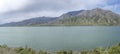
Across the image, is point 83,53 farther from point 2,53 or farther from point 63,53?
point 2,53

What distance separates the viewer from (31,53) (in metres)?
31.3

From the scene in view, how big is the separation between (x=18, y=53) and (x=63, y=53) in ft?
19.8

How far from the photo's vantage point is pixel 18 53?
1196 inches

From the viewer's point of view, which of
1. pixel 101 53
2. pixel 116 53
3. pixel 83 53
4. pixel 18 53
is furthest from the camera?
pixel 83 53

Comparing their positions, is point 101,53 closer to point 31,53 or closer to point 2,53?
point 31,53

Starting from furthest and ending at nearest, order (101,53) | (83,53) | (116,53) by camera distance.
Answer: (83,53)
(101,53)
(116,53)

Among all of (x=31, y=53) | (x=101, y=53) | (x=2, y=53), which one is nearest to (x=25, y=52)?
(x=31, y=53)

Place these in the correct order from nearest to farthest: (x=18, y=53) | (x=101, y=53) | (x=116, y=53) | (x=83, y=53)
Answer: (x=116, y=53) → (x=101, y=53) → (x=18, y=53) → (x=83, y=53)

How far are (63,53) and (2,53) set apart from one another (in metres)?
8.06

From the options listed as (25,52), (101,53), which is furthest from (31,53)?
(101,53)

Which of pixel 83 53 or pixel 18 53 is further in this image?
pixel 83 53

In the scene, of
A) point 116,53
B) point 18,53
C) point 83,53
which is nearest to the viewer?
point 116,53

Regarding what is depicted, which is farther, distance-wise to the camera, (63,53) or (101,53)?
(63,53)

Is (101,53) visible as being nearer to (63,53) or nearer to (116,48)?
(116,48)
